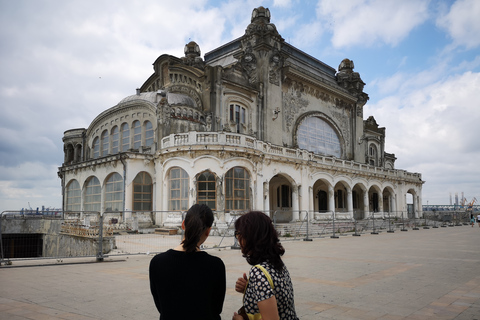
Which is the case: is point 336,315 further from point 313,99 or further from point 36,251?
point 313,99

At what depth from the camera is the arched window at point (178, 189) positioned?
→ 2441 centimetres

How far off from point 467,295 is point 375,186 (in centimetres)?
3623

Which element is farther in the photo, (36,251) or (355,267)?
(36,251)

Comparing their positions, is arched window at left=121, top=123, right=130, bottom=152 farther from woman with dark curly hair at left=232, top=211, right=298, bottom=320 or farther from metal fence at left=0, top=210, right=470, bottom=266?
woman with dark curly hair at left=232, top=211, right=298, bottom=320

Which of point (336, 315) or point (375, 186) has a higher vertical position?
point (375, 186)

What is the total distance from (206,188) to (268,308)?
21502 mm

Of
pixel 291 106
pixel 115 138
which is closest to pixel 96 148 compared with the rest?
pixel 115 138

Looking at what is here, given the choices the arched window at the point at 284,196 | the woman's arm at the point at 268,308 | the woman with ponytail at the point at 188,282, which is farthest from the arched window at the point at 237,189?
the woman's arm at the point at 268,308

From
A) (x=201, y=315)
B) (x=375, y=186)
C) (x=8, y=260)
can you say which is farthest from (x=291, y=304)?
(x=375, y=186)

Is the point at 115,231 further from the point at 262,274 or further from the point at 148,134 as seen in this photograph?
the point at 262,274

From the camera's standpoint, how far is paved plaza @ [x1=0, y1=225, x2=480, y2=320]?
233 inches

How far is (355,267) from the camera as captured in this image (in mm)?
10359

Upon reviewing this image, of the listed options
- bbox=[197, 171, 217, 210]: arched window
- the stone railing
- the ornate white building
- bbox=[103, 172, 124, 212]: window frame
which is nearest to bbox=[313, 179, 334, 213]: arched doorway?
the ornate white building

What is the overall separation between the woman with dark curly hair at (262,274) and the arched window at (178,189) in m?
21.8
